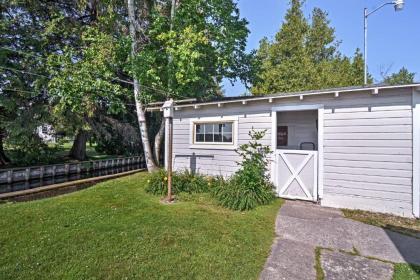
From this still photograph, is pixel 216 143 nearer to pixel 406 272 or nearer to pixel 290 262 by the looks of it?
pixel 290 262

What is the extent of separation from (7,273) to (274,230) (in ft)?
12.0

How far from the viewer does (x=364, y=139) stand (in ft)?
18.0

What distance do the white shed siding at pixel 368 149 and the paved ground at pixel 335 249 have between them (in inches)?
33.8

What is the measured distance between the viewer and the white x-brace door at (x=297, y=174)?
6062 millimetres

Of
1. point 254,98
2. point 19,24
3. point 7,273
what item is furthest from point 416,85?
point 19,24

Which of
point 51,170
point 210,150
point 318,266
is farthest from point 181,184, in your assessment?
A: point 51,170

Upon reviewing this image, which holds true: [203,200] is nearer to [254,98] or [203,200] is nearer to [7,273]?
[254,98]

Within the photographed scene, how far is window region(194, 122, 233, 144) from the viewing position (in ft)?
24.7

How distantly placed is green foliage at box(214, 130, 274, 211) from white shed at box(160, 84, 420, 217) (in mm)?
243

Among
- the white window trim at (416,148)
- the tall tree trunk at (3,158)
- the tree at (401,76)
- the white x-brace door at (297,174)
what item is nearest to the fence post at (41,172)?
the tall tree trunk at (3,158)

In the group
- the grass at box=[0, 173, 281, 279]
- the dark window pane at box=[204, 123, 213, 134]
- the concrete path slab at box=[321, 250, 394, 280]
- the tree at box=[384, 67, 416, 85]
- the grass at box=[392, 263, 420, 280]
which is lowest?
the concrete path slab at box=[321, 250, 394, 280]

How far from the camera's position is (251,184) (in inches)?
238

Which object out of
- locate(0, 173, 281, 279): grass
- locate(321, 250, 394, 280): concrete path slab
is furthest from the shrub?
locate(321, 250, 394, 280): concrete path slab

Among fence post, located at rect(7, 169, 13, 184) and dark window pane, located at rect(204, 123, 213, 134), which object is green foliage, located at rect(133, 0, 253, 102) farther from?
fence post, located at rect(7, 169, 13, 184)
